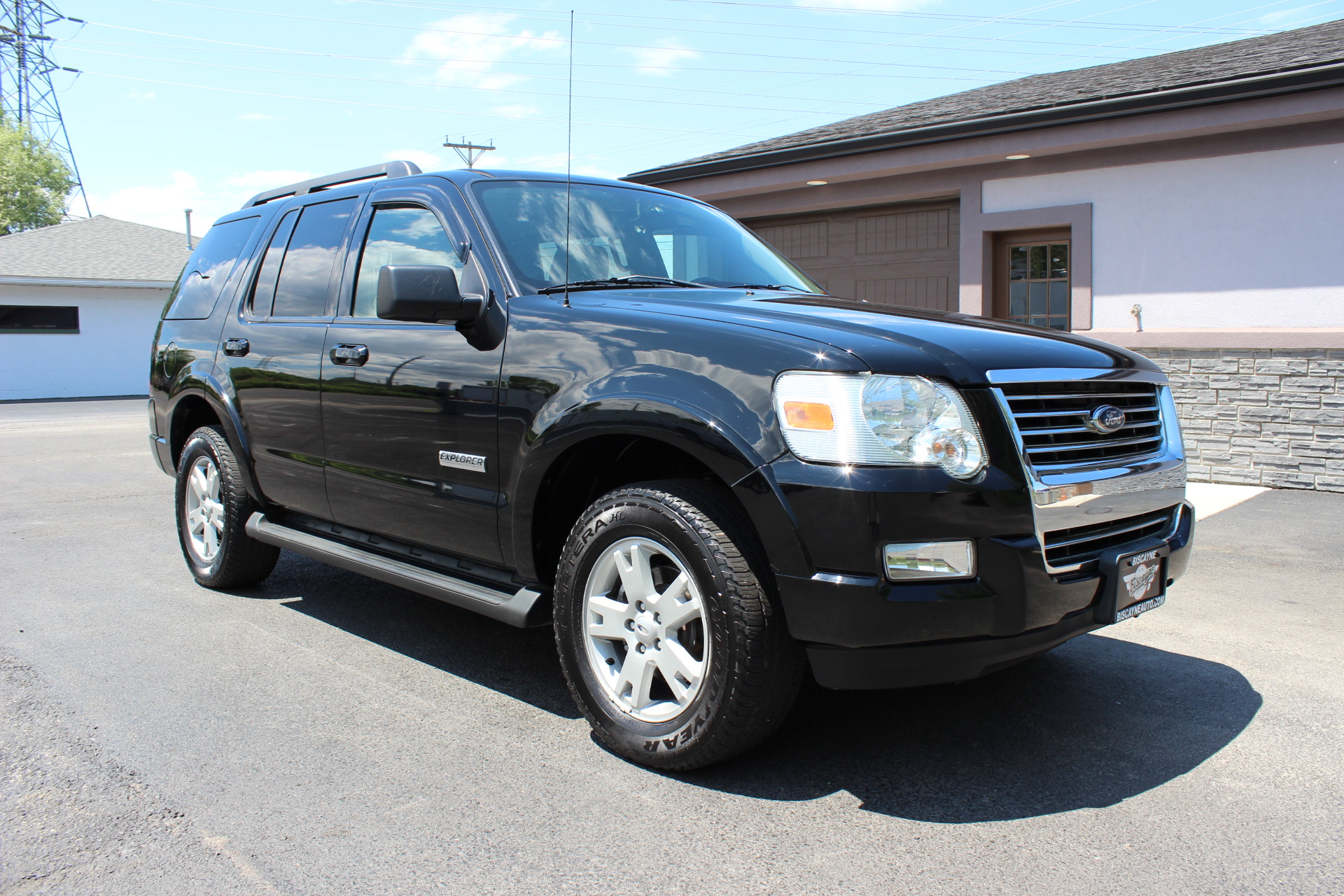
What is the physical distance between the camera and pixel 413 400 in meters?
3.91

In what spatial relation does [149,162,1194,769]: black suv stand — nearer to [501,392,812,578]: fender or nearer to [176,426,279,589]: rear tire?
[501,392,812,578]: fender

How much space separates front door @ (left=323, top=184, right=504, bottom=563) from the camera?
368 cm

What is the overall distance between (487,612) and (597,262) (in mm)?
1410

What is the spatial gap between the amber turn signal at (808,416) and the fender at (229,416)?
3.21 m

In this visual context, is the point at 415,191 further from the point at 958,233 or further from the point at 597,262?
the point at 958,233

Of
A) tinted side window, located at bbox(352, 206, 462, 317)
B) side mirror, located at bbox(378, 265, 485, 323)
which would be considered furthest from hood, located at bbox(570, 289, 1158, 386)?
tinted side window, located at bbox(352, 206, 462, 317)

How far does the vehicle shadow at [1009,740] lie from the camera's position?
9.81 feet

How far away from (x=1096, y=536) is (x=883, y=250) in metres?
9.08

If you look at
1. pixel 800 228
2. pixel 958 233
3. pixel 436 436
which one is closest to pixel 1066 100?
pixel 958 233

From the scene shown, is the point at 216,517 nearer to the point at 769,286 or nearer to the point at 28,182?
the point at 769,286

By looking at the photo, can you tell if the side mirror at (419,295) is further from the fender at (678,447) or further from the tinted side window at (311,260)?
the tinted side window at (311,260)

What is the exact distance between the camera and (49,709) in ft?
11.9

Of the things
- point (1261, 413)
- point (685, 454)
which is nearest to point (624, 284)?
point (685, 454)

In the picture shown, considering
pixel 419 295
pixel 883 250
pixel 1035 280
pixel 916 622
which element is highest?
pixel 883 250
